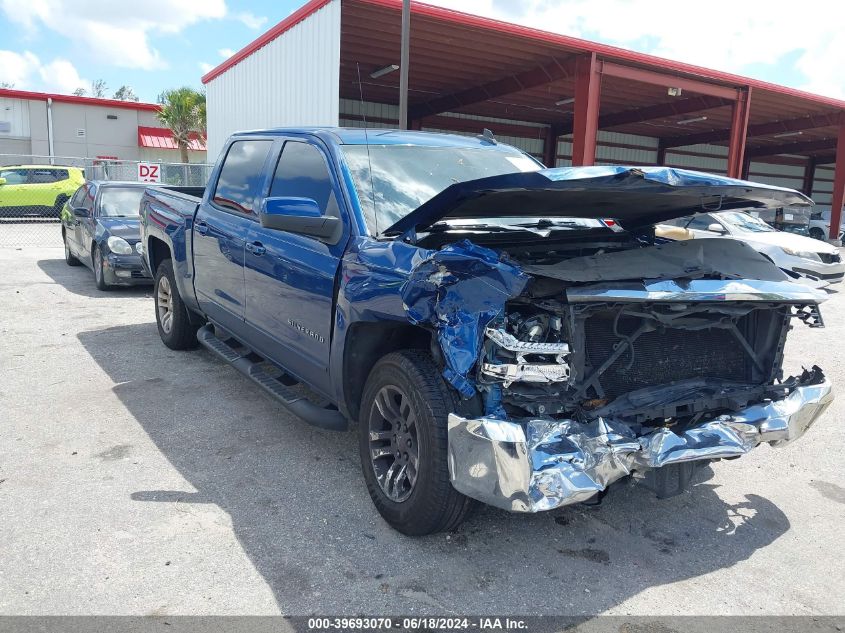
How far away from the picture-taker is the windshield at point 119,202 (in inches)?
396

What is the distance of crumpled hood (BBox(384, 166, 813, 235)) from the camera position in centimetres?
283

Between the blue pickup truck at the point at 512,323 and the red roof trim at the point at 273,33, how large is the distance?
35.7 ft

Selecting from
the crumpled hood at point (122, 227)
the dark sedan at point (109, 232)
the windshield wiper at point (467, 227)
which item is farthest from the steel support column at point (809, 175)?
the windshield wiper at point (467, 227)

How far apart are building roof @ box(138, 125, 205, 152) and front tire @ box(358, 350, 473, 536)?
127 ft

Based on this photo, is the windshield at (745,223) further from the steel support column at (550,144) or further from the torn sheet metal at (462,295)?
the steel support column at (550,144)

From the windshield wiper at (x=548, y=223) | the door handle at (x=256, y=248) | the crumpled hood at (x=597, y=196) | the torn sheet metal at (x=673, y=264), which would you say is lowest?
the door handle at (x=256, y=248)

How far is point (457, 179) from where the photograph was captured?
13.7 ft

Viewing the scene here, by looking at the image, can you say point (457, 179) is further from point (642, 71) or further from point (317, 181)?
point (642, 71)

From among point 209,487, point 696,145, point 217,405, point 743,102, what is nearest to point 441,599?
point 209,487

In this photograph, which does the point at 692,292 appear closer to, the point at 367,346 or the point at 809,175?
the point at 367,346

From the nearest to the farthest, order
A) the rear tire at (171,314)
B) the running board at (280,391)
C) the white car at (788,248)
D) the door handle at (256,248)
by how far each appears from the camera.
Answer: the running board at (280,391) < the door handle at (256,248) < the rear tire at (171,314) < the white car at (788,248)

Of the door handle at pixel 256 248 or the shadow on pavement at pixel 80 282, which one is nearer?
the door handle at pixel 256 248

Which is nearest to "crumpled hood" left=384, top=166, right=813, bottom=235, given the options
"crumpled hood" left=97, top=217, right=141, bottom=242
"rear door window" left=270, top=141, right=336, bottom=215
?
"rear door window" left=270, top=141, right=336, bottom=215

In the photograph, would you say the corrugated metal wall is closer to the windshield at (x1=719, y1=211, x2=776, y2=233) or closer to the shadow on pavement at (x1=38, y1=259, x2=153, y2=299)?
the shadow on pavement at (x1=38, y1=259, x2=153, y2=299)
